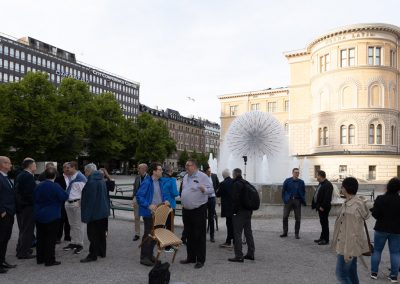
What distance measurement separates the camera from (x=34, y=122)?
42.5 metres

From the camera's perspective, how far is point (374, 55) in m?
44.9

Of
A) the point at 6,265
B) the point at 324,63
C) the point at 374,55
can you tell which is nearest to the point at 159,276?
the point at 6,265

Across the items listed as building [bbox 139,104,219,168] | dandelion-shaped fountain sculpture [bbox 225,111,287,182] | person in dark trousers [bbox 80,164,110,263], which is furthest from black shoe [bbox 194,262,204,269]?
building [bbox 139,104,219,168]

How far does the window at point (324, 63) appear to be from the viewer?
47.3 m

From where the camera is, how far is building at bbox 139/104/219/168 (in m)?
122

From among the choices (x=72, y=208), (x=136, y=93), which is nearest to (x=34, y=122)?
(x=72, y=208)

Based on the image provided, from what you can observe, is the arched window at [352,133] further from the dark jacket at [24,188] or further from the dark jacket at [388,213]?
the dark jacket at [24,188]

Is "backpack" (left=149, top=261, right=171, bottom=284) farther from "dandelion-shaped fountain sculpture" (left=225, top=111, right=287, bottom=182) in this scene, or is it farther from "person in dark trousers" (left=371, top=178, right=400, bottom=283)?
"dandelion-shaped fountain sculpture" (left=225, top=111, right=287, bottom=182)

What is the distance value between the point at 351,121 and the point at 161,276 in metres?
42.8

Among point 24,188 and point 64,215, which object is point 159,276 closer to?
point 24,188

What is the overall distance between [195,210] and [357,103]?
41.1 m

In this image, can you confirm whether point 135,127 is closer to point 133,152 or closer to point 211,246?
point 133,152

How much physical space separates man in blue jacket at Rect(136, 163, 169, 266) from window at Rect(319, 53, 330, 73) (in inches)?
1700

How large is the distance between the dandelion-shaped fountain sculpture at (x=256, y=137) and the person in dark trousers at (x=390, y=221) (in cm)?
1578
